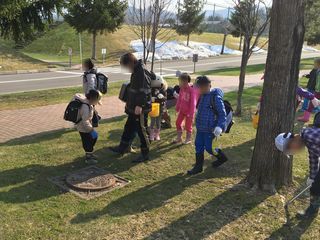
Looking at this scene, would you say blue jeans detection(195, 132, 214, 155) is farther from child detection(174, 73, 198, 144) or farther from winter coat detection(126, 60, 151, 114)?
child detection(174, 73, 198, 144)

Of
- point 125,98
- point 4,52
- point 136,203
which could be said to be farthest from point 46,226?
point 4,52

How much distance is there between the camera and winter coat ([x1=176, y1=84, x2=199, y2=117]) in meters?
6.80

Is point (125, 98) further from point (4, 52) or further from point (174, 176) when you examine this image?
point (4, 52)

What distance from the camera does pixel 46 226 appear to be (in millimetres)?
3975

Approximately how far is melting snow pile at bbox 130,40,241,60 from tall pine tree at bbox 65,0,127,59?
19.5ft

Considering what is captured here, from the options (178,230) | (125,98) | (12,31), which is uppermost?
(12,31)

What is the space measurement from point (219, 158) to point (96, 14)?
84.0 ft

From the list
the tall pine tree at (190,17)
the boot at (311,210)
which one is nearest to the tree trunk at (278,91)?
the boot at (311,210)

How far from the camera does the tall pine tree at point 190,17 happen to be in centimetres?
4075

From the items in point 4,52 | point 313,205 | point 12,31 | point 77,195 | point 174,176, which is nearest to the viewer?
point 313,205

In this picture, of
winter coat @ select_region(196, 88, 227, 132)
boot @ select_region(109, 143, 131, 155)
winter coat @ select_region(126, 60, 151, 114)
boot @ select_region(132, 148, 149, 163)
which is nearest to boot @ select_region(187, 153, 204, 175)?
winter coat @ select_region(196, 88, 227, 132)

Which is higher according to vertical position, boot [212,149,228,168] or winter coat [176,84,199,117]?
winter coat [176,84,199,117]

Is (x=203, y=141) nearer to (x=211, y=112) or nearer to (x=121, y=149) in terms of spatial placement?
(x=211, y=112)

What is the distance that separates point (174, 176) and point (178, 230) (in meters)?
1.53
